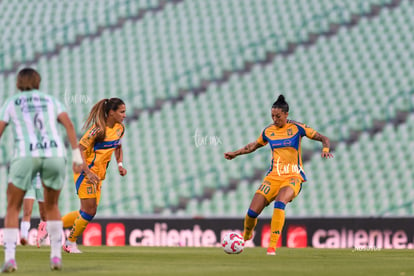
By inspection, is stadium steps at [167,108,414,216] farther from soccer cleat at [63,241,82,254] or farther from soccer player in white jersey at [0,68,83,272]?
soccer player in white jersey at [0,68,83,272]

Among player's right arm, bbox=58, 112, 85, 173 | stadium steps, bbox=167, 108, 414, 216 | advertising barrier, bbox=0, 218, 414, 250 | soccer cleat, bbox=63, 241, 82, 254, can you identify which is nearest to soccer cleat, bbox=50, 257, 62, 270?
player's right arm, bbox=58, 112, 85, 173

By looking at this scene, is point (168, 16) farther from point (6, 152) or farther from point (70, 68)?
point (6, 152)

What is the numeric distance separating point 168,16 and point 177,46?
1.39m

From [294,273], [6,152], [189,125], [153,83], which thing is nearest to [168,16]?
[153,83]

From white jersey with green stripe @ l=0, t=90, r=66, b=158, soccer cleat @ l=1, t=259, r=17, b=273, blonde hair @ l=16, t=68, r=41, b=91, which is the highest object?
blonde hair @ l=16, t=68, r=41, b=91

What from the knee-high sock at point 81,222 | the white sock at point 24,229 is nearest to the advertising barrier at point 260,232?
the white sock at point 24,229

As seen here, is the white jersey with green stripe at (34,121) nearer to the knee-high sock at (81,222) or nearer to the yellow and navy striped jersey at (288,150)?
the knee-high sock at (81,222)

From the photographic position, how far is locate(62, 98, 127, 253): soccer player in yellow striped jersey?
9.85 meters

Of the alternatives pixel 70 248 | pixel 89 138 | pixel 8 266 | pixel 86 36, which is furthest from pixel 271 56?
pixel 8 266

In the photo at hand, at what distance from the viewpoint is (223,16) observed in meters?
23.0

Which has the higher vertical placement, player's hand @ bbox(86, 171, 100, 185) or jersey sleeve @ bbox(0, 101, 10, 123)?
jersey sleeve @ bbox(0, 101, 10, 123)

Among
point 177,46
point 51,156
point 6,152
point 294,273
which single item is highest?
point 177,46

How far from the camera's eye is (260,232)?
1471 centimetres

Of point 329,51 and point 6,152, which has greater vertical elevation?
point 329,51
